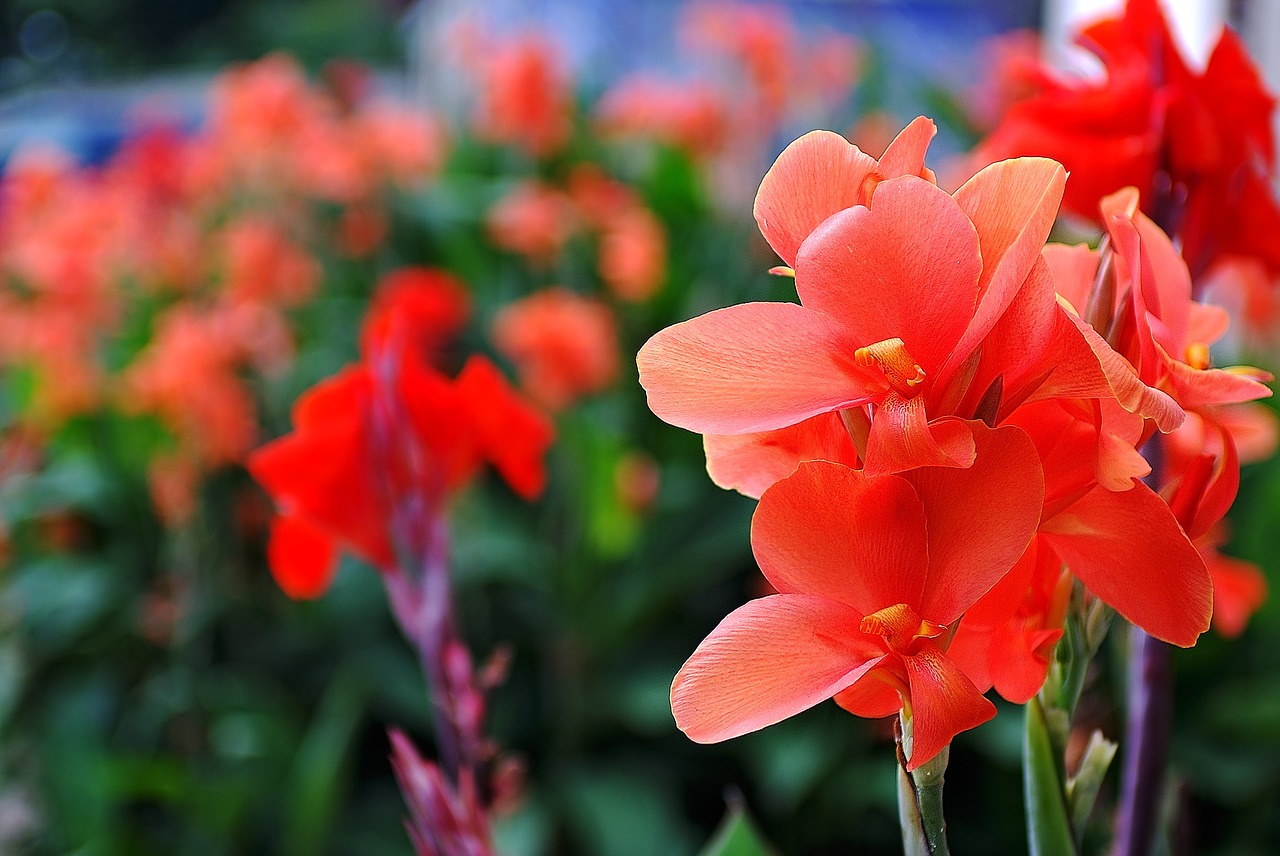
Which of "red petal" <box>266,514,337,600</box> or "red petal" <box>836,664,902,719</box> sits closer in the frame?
"red petal" <box>836,664,902,719</box>

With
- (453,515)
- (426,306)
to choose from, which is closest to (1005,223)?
(426,306)

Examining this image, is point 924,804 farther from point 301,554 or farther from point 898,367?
point 301,554

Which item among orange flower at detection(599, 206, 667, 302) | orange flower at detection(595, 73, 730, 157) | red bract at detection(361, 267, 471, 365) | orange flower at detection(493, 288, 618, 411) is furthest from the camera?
orange flower at detection(595, 73, 730, 157)

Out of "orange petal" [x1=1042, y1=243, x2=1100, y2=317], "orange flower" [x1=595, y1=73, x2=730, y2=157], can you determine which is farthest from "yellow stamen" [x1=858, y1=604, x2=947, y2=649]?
"orange flower" [x1=595, y1=73, x2=730, y2=157]

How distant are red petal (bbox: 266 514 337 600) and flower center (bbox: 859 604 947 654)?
0.96ft

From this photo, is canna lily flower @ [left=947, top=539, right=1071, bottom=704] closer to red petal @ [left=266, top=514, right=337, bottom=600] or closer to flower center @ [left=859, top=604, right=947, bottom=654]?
flower center @ [left=859, top=604, right=947, bottom=654]

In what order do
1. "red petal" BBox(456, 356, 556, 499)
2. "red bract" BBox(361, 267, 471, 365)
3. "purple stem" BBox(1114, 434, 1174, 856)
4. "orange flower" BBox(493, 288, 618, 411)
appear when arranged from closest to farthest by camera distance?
"purple stem" BBox(1114, 434, 1174, 856)
"red petal" BBox(456, 356, 556, 499)
"red bract" BBox(361, 267, 471, 365)
"orange flower" BBox(493, 288, 618, 411)

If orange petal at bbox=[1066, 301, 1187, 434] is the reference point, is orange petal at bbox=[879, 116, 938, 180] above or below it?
above

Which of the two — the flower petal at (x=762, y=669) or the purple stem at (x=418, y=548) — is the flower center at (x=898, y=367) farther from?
the purple stem at (x=418, y=548)

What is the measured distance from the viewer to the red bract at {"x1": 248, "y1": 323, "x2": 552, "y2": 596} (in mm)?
398

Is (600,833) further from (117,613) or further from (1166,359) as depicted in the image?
(1166,359)

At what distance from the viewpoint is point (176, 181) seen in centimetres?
150

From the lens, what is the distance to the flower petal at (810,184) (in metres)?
0.24

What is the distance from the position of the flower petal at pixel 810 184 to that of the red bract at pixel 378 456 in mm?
179
